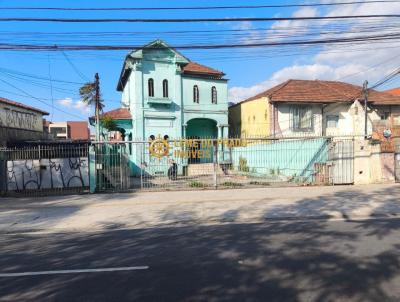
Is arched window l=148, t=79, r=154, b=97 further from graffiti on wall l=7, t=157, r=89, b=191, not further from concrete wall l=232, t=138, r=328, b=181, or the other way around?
graffiti on wall l=7, t=157, r=89, b=191

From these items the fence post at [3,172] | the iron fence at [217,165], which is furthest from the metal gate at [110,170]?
the fence post at [3,172]

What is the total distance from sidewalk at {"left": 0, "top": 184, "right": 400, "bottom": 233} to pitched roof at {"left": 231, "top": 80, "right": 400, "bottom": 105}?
12.5 meters

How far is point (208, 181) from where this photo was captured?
1905 centimetres

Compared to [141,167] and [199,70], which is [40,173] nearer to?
[141,167]

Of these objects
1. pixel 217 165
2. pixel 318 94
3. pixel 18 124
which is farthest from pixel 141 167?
pixel 318 94

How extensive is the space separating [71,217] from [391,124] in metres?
24.4

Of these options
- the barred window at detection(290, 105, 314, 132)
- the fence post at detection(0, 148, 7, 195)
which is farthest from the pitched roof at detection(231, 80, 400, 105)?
the fence post at detection(0, 148, 7, 195)

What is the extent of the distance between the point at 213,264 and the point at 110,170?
39.0 feet

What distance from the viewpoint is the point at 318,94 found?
94.9ft

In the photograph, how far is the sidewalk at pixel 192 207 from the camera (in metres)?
10.7

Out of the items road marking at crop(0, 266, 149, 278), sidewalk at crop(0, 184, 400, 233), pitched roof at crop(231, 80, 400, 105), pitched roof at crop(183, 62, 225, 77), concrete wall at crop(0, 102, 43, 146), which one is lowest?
sidewalk at crop(0, 184, 400, 233)

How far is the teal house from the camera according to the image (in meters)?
27.9

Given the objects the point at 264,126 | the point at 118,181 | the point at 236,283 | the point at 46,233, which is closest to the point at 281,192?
the point at 118,181

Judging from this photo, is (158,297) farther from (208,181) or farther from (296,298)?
(208,181)
